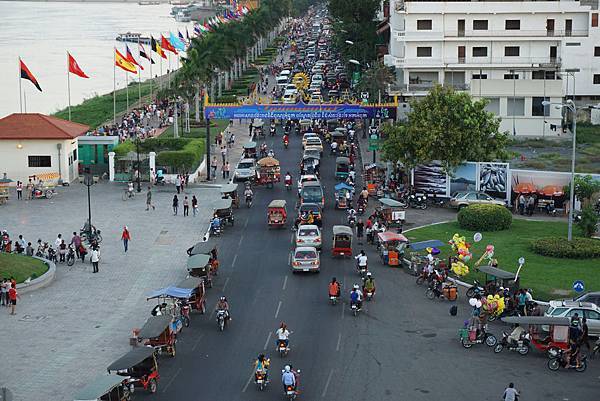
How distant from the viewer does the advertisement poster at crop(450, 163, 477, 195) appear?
6391cm

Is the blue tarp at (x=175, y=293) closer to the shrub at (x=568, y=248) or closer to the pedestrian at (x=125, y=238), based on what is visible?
the pedestrian at (x=125, y=238)

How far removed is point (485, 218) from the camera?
186 feet

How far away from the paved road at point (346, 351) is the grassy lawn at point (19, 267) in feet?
26.9

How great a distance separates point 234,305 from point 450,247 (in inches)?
537

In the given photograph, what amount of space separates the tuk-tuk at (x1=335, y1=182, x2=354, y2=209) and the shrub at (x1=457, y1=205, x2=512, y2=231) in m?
8.41

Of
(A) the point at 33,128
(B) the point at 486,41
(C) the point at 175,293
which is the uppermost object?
(B) the point at 486,41

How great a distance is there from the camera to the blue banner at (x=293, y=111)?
7481 centimetres

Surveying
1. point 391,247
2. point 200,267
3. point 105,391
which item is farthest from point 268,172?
point 105,391

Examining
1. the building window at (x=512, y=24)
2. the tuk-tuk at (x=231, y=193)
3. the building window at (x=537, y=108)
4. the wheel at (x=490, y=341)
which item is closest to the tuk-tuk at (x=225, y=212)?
the tuk-tuk at (x=231, y=193)

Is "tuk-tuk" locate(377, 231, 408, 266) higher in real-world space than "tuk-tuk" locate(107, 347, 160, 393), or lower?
higher

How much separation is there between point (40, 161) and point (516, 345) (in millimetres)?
41402

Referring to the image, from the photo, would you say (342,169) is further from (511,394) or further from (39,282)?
(511,394)

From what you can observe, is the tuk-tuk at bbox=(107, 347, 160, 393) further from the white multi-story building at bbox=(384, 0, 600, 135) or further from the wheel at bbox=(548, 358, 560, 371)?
the white multi-story building at bbox=(384, 0, 600, 135)

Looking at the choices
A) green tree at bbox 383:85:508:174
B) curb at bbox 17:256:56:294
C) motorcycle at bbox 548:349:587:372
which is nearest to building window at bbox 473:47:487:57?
green tree at bbox 383:85:508:174
